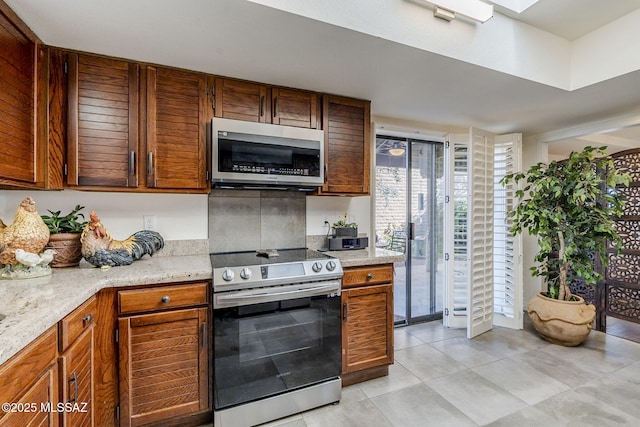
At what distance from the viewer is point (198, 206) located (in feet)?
7.61

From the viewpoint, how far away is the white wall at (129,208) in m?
1.95

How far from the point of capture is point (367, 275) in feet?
7.29

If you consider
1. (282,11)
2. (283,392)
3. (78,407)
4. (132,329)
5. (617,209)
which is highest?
(282,11)

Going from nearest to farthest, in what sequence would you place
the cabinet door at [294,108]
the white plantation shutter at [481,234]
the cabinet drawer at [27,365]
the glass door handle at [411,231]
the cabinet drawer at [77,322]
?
1. the cabinet drawer at [27,365]
2. the cabinet drawer at [77,322]
3. the cabinet door at [294,108]
4. the white plantation shutter at [481,234]
5. the glass door handle at [411,231]

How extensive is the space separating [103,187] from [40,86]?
2.00 feet

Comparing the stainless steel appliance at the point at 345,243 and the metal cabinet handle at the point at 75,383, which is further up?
the stainless steel appliance at the point at 345,243

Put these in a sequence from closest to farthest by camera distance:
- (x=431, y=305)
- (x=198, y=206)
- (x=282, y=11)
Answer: (x=282, y=11), (x=198, y=206), (x=431, y=305)

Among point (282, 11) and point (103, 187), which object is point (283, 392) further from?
point (282, 11)

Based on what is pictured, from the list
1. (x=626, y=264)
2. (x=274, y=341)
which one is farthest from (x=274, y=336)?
(x=626, y=264)

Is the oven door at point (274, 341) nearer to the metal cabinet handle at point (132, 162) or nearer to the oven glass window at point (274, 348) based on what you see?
the oven glass window at point (274, 348)

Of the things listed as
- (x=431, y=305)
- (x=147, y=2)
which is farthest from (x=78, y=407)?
(x=431, y=305)

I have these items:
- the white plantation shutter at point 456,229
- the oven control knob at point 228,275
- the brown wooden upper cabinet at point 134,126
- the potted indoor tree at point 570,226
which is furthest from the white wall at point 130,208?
the potted indoor tree at point 570,226

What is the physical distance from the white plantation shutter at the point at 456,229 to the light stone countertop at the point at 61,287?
8.31ft

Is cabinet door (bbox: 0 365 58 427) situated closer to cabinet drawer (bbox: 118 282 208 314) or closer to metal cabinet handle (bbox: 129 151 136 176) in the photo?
cabinet drawer (bbox: 118 282 208 314)
